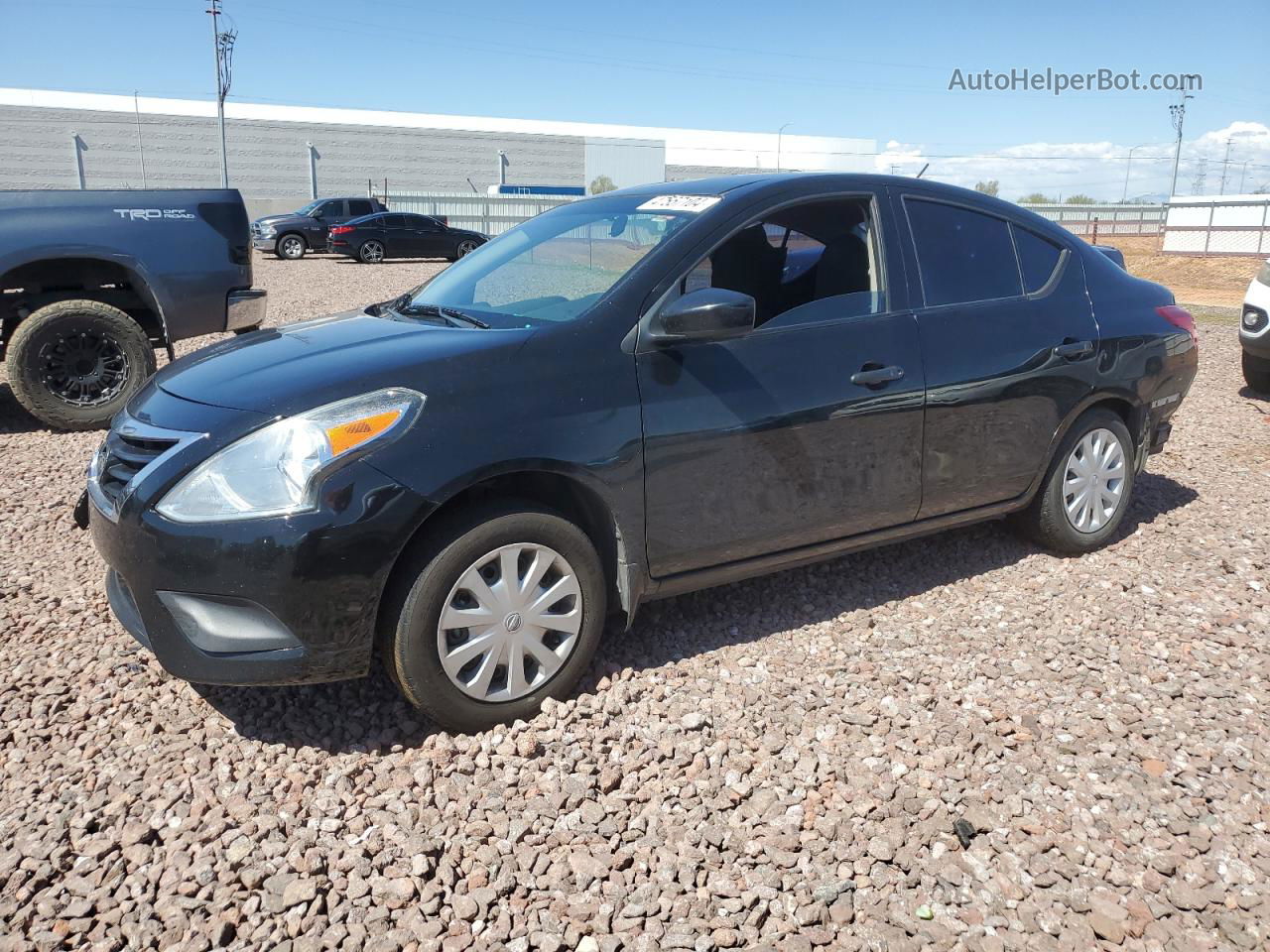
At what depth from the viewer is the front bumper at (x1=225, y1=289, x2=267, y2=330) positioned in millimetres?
7314

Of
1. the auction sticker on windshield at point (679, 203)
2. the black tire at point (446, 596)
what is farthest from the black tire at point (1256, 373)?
the black tire at point (446, 596)

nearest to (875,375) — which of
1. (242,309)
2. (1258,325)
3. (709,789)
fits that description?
(709,789)

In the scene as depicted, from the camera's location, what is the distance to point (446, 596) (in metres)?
2.96

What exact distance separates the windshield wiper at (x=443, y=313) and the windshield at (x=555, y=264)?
4 cm

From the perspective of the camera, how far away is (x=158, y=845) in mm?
2645

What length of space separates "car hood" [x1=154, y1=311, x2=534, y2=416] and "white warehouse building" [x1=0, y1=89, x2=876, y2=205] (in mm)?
54788

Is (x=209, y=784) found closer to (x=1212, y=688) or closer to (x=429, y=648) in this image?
(x=429, y=648)

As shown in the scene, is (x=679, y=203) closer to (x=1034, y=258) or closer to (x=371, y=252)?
(x=1034, y=258)

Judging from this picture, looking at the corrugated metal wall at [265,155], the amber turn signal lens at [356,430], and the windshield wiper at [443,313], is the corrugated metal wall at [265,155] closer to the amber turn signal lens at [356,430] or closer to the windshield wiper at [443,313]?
the windshield wiper at [443,313]

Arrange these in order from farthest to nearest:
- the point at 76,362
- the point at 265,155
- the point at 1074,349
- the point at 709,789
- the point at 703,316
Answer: the point at 265,155, the point at 76,362, the point at 1074,349, the point at 703,316, the point at 709,789

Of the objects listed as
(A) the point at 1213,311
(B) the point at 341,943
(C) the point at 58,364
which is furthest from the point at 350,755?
(A) the point at 1213,311

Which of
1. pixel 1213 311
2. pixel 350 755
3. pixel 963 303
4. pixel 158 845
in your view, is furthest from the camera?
pixel 1213 311

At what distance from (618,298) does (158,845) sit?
2145 millimetres

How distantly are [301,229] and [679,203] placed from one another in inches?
1023
